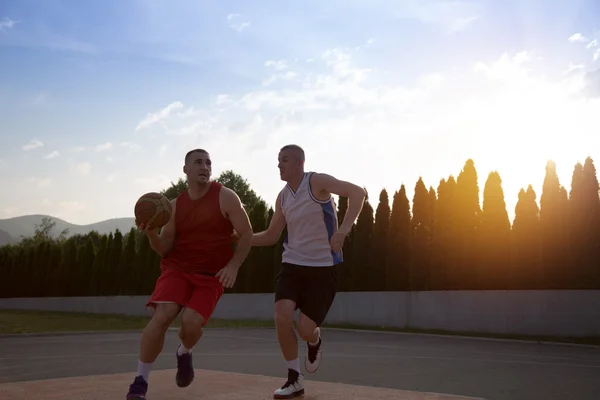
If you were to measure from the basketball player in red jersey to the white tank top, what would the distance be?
55 centimetres

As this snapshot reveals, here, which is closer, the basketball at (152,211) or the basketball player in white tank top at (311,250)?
the basketball at (152,211)

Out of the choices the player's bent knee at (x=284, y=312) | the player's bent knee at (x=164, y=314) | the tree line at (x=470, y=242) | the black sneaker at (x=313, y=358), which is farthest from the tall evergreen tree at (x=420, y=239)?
the player's bent knee at (x=164, y=314)

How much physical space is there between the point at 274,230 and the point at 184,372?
1714mm

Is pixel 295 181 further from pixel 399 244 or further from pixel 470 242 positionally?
pixel 399 244

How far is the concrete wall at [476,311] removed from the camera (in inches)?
771

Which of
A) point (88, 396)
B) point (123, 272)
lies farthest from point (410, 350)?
point (123, 272)

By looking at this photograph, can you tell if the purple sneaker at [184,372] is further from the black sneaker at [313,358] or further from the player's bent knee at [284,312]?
the black sneaker at [313,358]

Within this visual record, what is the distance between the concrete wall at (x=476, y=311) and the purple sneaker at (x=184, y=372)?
16161mm

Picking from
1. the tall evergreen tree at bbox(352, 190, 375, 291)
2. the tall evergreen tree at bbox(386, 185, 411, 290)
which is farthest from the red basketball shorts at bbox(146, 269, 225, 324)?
the tall evergreen tree at bbox(352, 190, 375, 291)

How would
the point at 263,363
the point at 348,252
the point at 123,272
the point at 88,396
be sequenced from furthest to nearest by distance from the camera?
the point at 123,272 < the point at 348,252 < the point at 263,363 < the point at 88,396

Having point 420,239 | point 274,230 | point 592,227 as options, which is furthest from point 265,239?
point 420,239

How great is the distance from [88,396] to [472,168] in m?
20.6

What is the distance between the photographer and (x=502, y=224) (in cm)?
2334

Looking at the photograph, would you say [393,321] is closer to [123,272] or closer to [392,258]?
[392,258]
